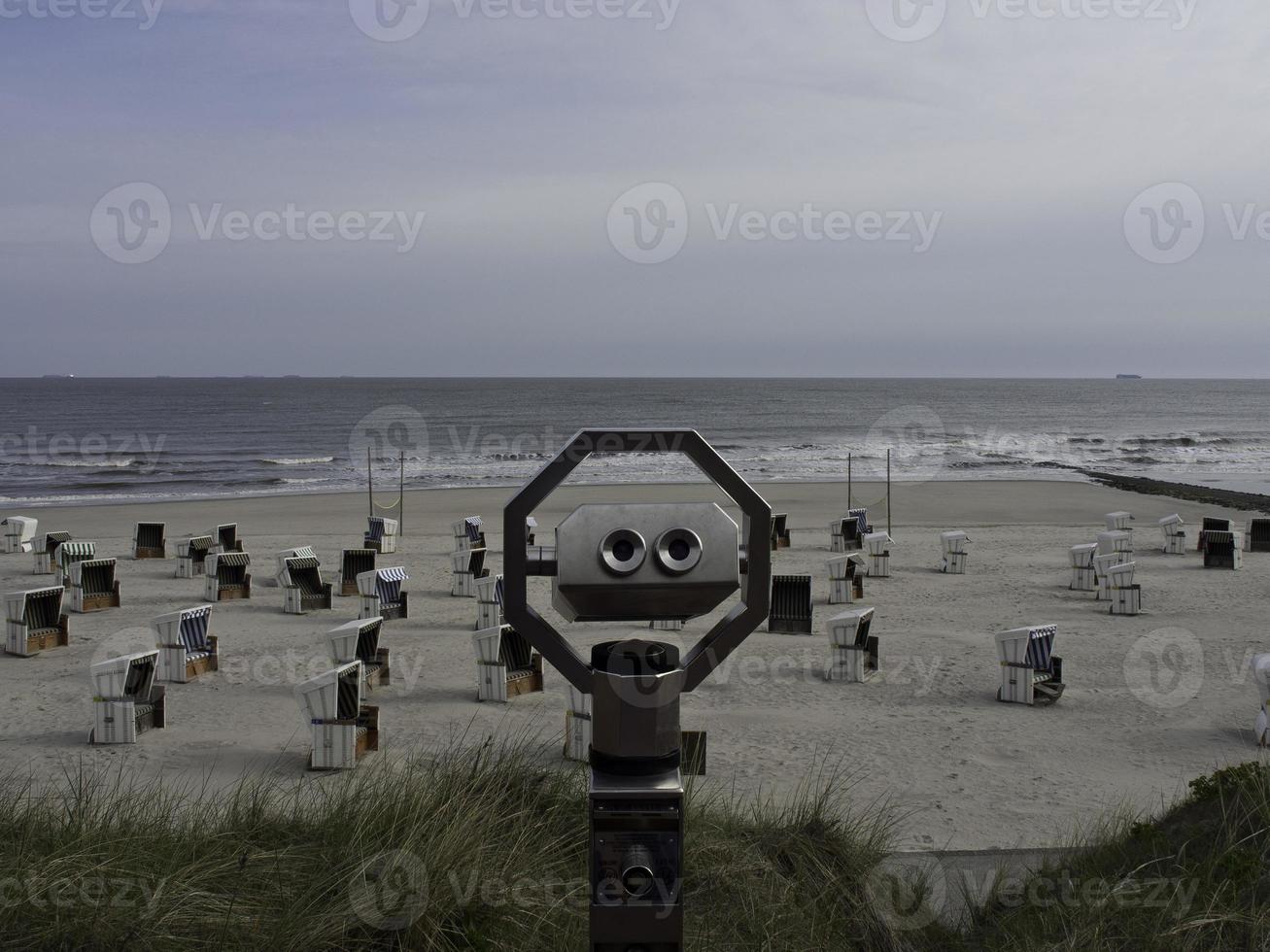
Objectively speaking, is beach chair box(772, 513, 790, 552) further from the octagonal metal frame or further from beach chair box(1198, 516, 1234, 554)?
the octagonal metal frame

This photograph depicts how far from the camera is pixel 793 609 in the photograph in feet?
41.6

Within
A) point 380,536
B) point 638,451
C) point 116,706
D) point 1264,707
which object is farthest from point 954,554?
point 638,451

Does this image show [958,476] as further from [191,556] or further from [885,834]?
[885,834]

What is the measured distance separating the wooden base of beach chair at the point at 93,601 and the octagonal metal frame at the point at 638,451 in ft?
45.7

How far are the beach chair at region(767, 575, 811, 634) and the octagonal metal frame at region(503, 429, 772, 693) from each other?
1094cm

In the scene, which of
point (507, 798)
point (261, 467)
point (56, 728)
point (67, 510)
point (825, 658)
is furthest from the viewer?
point (261, 467)

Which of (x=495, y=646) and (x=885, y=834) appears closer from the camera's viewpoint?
(x=885, y=834)

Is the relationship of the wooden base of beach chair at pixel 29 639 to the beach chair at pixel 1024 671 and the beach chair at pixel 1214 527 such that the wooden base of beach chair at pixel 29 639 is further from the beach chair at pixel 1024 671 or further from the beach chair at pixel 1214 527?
the beach chair at pixel 1214 527

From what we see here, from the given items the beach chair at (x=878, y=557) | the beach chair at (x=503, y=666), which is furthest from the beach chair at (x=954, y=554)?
the beach chair at (x=503, y=666)

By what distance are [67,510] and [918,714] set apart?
87.2 feet

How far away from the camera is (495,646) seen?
31.6 ft

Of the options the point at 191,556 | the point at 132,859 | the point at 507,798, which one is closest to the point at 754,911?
the point at 507,798

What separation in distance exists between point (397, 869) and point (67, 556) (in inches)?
568

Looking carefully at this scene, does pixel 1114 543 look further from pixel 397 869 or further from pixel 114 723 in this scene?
pixel 397 869
